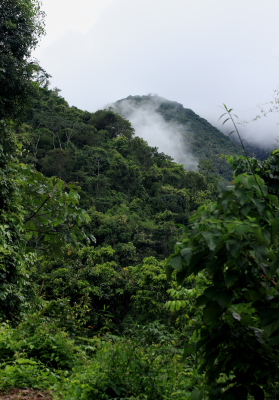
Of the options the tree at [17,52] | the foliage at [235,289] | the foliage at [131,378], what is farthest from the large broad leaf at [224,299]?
the tree at [17,52]

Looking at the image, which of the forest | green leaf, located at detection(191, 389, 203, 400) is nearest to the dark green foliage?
the forest

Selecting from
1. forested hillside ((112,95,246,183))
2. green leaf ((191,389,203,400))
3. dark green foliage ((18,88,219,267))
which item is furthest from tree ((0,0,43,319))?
forested hillside ((112,95,246,183))

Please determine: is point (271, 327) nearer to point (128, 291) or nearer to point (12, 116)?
point (12, 116)

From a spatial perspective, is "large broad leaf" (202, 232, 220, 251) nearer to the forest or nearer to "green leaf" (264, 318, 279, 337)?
the forest

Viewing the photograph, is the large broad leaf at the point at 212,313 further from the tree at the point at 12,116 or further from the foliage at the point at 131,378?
the tree at the point at 12,116

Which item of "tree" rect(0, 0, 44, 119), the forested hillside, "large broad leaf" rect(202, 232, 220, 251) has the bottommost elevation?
"large broad leaf" rect(202, 232, 220, 251)

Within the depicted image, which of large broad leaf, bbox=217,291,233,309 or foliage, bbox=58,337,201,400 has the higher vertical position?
large broad leaf, bbox=217,291,233,309

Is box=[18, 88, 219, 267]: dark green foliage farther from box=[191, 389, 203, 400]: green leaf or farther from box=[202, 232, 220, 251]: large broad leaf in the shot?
box=[202, 232, 220, 251]: large broad leaf

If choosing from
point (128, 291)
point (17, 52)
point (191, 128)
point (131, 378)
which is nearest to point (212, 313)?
point (131, 378)

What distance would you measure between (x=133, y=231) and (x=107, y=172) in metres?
7.68

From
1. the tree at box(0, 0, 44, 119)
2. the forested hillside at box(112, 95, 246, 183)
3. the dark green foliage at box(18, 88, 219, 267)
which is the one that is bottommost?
the dark green foliage at box(18, 88, 219, 267)

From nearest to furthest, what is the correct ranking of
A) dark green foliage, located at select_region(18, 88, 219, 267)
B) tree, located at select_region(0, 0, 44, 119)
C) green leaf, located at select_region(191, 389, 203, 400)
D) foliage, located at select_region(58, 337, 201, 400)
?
1. green leaf, located at select_region(191, 389, 203, 400)
2. foliage, located at select_region(58, 337, 201, 400)
3. tree, located at select_region(0, 0, 44, 119)
4. dark green foliage, located at select_region(18, 88, 219, 267)

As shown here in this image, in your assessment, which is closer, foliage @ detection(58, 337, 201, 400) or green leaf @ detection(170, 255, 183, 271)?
green leaf @ detection(170, 255, 183, 271)

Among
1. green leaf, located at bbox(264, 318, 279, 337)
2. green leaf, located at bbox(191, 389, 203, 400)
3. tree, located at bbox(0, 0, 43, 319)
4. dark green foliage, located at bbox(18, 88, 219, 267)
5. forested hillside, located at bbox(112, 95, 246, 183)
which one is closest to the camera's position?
green leaf, located at bbox(264, 318, 279, 337)
